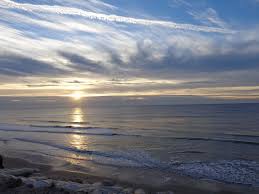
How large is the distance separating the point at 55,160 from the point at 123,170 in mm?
5555

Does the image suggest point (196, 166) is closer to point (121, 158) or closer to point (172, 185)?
point (172, 185)

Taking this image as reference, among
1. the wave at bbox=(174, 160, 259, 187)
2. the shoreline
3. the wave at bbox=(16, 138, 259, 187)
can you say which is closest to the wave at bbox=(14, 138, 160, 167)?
the wave at bbox=(16, 138, 259, 187)

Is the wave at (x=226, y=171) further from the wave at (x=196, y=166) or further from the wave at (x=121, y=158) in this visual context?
the wave at (x=121, y=158)

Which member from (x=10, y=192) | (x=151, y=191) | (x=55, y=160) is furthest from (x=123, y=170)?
(x=10, y=192)

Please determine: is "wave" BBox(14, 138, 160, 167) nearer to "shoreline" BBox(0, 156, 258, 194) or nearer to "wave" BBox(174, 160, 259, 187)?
"wave" BBox(174, 160, 259, 187)

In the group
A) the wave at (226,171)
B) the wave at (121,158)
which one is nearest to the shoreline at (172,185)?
the wave at (226,171)

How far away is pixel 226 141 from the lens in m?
28.6

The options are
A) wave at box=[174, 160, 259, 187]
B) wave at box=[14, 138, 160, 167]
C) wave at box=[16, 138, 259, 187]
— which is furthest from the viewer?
Result: wave at box=[14, 138, 160, 167]

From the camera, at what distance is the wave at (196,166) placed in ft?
51.9

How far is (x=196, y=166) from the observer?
59.6 feet

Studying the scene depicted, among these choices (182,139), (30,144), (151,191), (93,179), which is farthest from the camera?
(182,139)

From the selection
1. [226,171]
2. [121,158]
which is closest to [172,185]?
[226,171]

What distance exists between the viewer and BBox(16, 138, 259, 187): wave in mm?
15828

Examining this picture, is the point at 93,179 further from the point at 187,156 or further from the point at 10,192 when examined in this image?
the point at 187,156
